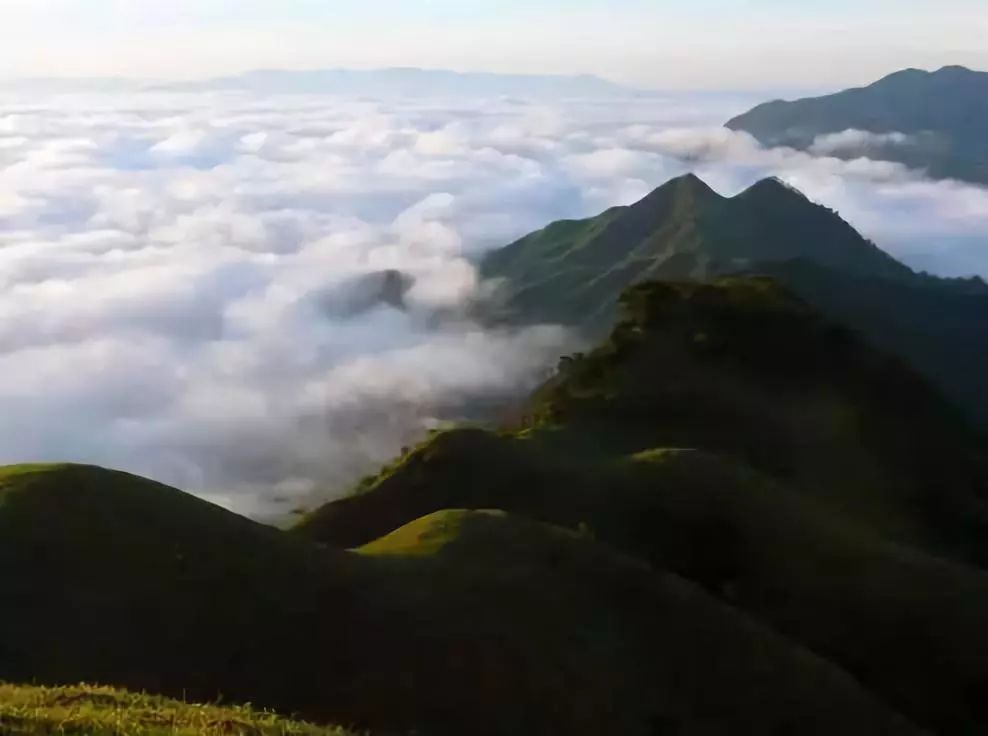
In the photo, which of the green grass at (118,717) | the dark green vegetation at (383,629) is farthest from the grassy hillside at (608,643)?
the green grass at (118,717)

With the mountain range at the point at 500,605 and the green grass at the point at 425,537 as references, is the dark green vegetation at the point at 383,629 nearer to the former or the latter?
the mountain range at the point at 500,605

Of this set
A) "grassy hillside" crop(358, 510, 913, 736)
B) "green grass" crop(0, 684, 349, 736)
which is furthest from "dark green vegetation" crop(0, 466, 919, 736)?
"green grass" crop(0, 684, 349, 736)

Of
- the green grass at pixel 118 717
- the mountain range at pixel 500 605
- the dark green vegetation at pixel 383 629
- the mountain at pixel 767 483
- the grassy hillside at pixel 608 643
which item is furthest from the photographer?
the mountain at pixel 767 483

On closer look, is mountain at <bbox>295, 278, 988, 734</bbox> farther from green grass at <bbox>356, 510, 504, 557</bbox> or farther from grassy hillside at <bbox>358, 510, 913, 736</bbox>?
green grass at <bbox>356, 510, 504, 557</bbox>

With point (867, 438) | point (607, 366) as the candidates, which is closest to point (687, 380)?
point (607, 366)

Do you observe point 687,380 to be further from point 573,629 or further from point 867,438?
point 573,629

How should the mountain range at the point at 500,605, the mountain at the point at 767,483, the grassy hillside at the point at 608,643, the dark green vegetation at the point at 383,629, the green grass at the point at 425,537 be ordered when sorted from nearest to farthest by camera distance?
the dark green vegetation at the point at 383,629, the mountain range at the point at 500,605, the grassy hillside at the point at 608,643, the green grass at the point at 425,537, the mountain at the point at 767,483
